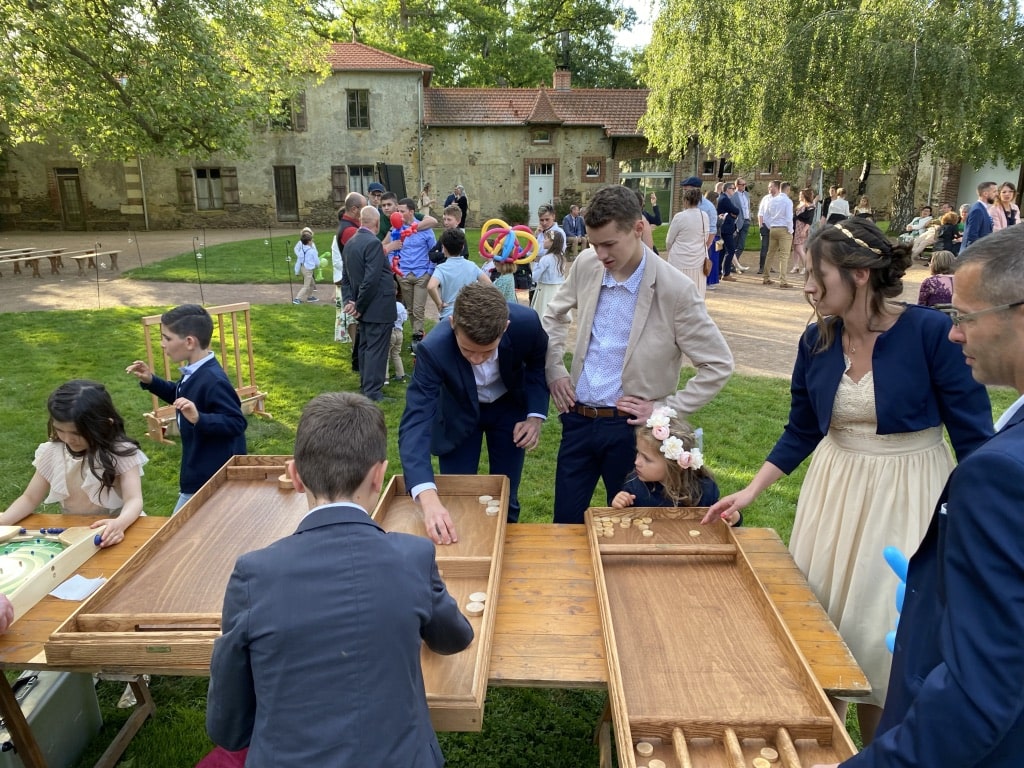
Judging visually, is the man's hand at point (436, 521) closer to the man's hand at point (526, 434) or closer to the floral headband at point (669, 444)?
the man's hand at point (526, 434)

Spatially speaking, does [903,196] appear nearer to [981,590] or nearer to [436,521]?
[436,521]

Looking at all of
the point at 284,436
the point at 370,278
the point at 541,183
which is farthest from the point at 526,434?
the point at 541,183

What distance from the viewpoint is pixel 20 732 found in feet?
9.19

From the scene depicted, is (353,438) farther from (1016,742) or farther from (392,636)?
(1016,742)

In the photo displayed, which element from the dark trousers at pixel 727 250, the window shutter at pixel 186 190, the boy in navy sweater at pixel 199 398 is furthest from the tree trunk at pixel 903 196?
the window shutter at pixel 186 190

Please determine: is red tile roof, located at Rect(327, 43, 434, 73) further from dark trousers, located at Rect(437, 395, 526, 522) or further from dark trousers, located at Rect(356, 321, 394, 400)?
dark trousers, located at Rect(437, 395, 526, 522)

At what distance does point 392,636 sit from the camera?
1688 millimetres

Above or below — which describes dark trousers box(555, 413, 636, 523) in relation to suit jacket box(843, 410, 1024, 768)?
below

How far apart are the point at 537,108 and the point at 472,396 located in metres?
27.1

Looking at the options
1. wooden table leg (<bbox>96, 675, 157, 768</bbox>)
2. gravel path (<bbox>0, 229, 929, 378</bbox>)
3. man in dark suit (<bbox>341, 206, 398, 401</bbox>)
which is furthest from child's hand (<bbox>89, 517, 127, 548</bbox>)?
gravel path (<bbox>0, 229, 929, 378</bbox>)

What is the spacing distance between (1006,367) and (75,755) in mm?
3876

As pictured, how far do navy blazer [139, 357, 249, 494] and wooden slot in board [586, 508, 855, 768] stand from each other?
6.90 ft

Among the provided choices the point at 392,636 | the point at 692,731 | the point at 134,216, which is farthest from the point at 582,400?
the point at 134,216

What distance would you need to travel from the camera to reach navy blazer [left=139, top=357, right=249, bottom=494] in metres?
3.81
